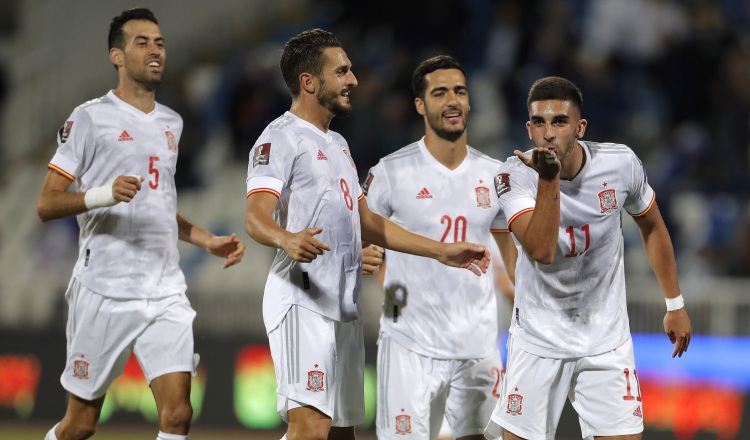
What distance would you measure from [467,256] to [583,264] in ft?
2.10

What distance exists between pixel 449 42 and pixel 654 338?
588 centimetres

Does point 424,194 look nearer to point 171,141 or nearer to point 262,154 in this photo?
point 262,154

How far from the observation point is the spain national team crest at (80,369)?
7074 millimetres

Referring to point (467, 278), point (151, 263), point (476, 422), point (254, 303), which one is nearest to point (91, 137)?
point (151, 263)

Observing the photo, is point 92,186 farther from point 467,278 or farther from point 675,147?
point 675,147

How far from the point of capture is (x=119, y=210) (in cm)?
711

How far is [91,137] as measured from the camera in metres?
7.11

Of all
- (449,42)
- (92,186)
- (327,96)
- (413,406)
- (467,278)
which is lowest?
(413,406)

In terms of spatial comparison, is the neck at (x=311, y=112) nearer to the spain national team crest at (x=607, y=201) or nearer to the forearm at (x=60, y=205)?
the forearm at (x=60, y=205)

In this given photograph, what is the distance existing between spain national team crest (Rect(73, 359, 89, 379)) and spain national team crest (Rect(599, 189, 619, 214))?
3234mm

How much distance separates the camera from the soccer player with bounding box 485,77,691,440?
6277 mm

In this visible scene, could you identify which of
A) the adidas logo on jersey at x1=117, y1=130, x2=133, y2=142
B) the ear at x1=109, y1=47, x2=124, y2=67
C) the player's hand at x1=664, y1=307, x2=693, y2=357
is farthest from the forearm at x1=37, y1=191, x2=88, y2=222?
the player's hand at x1=664, y1=307, x2=693, y2=357

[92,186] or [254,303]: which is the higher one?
[92,186]

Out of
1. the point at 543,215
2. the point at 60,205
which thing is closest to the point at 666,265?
the point at 543,215
